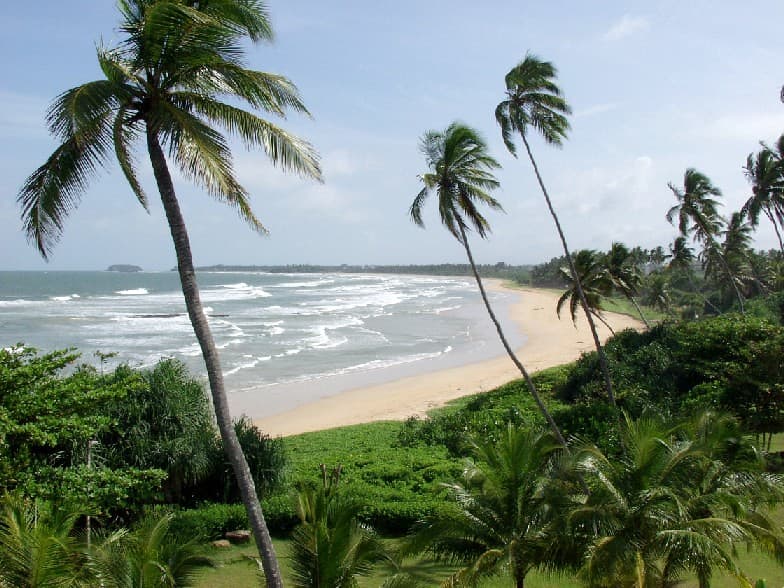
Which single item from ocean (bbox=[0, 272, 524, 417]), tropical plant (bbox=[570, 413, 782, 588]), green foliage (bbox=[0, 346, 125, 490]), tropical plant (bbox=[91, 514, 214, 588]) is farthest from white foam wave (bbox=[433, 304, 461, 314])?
tropical plant (bbox=[91, 514, 214, 588])

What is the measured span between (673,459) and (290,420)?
18.4 meters

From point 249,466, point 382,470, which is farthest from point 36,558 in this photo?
point 382,470

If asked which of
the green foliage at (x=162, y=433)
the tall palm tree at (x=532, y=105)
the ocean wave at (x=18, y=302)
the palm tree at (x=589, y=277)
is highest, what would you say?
the tall palm tree at (x=532, y=105)

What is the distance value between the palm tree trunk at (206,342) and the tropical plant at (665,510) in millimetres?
3034

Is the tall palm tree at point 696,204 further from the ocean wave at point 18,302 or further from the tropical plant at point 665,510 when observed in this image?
the ocean wave at point 18,302

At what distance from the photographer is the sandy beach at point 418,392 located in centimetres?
2370

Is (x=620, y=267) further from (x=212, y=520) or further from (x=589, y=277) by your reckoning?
(x=212, y=520)

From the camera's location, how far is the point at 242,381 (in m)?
29.6

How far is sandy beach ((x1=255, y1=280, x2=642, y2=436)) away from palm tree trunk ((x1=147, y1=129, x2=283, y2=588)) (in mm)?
16104

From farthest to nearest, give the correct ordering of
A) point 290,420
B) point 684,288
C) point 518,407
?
point 684,288 → point 290,420 → point 518,407

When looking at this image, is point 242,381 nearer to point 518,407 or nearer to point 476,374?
Answer: point 476,374

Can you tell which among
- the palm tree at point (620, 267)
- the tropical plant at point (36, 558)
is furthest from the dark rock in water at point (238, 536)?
the palm tree at point (620, 267)

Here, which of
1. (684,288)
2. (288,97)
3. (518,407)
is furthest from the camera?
(684,288)

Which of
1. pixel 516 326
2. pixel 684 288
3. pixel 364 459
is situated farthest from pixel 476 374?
pixel 684 288
